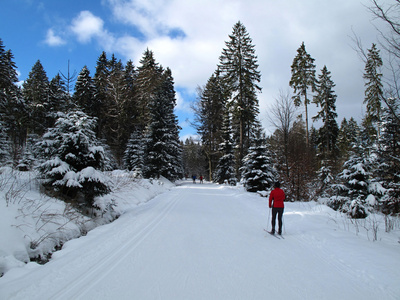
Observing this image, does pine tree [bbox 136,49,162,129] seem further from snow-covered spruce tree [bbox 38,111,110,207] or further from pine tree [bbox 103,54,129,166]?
snow-covered spruce tree [bbox 38,111,110,207]

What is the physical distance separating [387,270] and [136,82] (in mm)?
34872

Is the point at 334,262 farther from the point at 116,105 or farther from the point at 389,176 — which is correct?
the point at 116,105

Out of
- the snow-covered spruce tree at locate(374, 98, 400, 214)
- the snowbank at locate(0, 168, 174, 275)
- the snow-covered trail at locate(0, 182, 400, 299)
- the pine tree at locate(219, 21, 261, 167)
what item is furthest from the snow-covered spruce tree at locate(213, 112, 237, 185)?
the snow-covered trail at locate(0, 182, 400, 299)

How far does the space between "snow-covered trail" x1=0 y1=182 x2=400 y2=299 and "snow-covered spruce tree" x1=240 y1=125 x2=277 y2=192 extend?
33.2 ft

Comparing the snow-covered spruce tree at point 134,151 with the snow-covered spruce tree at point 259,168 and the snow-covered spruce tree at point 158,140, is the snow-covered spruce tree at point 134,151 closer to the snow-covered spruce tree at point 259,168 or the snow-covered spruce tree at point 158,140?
the snow-covered spruce tree at point 158,140

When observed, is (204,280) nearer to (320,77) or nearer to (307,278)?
(307,278)

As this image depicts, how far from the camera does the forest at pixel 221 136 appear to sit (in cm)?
706

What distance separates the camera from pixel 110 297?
9.58 feet

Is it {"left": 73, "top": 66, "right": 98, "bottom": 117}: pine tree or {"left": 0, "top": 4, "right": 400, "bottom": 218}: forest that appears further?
{"left": 73, "top": 66, "right": 98, "bottom": 117}: pine tree

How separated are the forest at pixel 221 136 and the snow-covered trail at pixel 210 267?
2805mm

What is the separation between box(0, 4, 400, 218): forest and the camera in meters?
7.06

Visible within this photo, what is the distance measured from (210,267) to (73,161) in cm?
586

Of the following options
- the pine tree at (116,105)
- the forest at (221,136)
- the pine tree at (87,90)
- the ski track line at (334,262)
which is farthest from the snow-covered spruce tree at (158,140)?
the ski track line at (334,262)

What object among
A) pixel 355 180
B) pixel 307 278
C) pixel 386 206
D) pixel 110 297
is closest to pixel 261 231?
pixel 307 278
